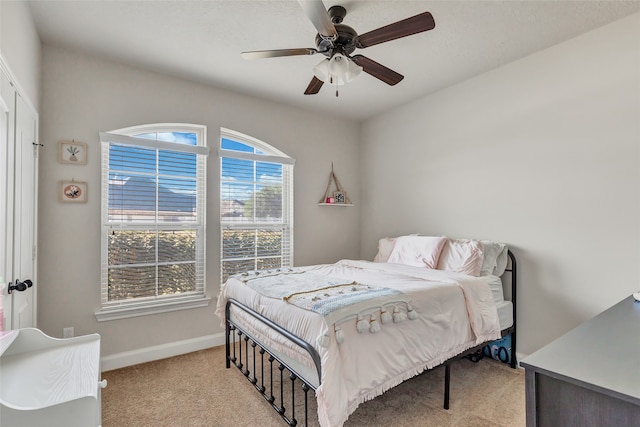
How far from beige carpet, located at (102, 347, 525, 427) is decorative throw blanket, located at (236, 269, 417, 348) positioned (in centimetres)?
65

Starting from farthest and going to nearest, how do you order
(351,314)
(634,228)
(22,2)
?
(634,228) < (22,2) < (351,314)

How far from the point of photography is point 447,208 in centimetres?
347

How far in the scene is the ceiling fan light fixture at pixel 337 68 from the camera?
78.0 inches

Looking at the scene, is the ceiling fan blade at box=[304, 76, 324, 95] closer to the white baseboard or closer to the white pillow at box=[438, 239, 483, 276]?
the white pillow at box=[438, 239, 483, 276]

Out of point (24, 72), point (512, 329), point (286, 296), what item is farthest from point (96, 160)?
point (512, 329)

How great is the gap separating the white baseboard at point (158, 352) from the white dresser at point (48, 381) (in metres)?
1.40

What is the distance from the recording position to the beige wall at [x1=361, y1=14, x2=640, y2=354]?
7.66ft

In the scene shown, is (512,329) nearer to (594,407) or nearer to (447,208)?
(447,208)

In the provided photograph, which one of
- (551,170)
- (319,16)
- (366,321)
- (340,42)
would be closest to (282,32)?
(340,42)

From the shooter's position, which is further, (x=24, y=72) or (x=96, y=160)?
(x=96, y=160)

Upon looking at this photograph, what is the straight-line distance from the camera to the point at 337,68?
2.02m

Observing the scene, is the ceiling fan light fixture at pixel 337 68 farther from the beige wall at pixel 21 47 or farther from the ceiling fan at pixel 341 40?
the beige wall at pixel 21 47

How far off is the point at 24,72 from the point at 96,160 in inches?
34.7

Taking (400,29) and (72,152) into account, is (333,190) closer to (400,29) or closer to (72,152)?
(400,29)
